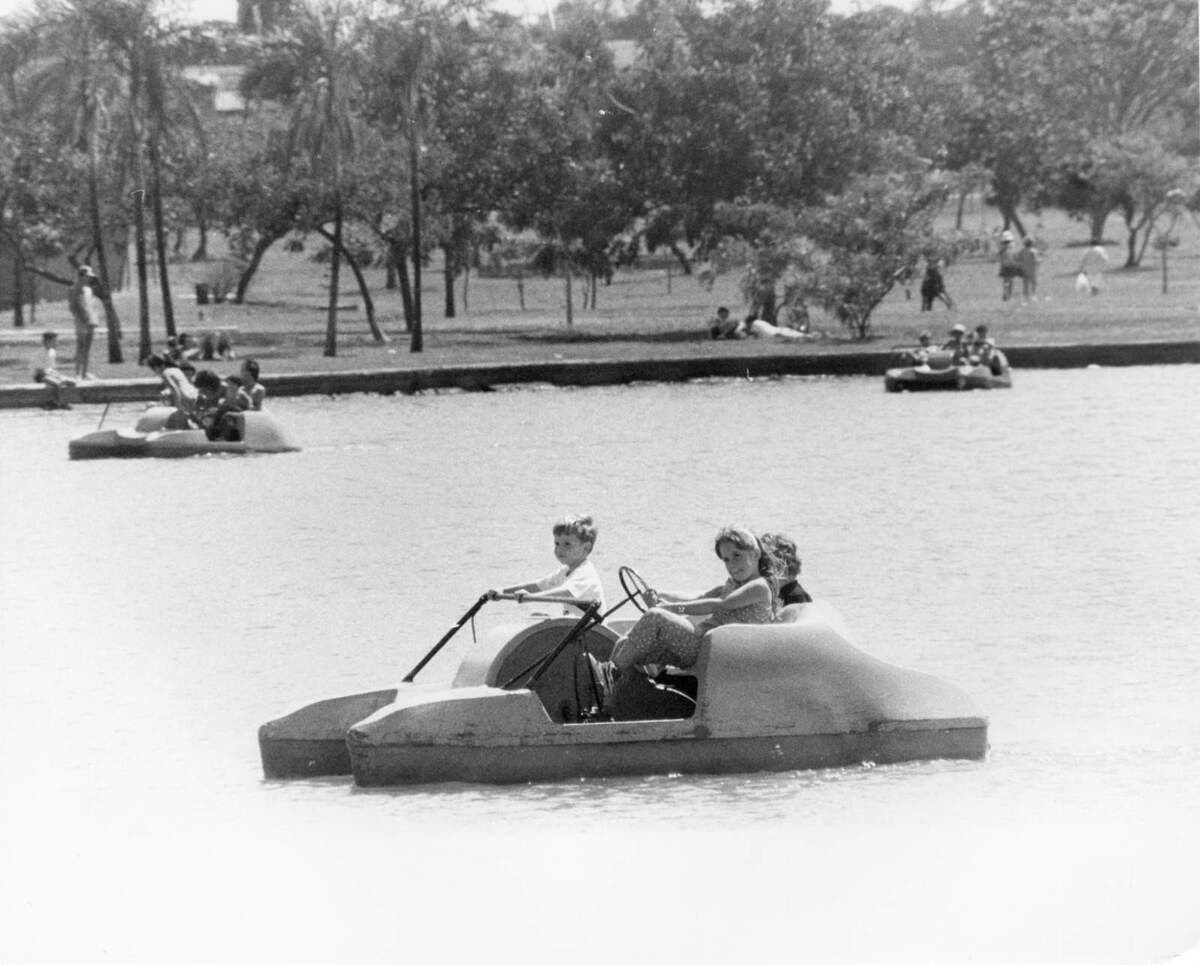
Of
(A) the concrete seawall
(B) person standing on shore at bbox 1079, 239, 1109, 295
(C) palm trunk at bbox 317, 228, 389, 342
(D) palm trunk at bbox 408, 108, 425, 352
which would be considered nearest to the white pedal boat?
(A) the concrete seawall

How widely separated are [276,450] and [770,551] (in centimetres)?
936

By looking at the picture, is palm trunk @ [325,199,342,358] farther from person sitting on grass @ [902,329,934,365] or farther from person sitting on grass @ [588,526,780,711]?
person sitting on grass @ [588,526,780,711]

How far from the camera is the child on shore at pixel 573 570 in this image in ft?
21.9

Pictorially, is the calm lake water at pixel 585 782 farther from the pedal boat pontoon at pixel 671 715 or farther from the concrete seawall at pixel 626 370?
the concrete seawall at pixel 626 370

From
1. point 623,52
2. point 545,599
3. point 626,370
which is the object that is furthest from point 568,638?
point 623,52

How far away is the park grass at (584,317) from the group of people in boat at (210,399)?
4659 millimetres

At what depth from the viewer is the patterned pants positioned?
6.52 metres

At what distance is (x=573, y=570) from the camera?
6.76 m

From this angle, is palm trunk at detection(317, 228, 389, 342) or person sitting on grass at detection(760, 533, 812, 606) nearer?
person sitting on grass at detection(760, 533, 812, 606)

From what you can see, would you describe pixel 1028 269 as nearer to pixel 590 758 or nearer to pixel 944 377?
pixel 944 377

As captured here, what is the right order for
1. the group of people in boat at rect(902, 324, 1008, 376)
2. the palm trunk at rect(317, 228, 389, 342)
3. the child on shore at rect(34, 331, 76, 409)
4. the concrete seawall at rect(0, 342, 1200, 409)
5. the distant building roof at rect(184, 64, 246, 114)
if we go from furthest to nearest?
the palm trunk at rect(317, 228, 389, 342) < the distant building roof at rect(184, 64, 246, 114) < the concrete seawall at rect(0, 342, 1200, 409) < the group of people in boat at rect(902, 324, 1008, 376) < the child on shore at rect(34, 331, 76, 409)

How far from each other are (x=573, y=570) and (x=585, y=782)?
0.58 metres

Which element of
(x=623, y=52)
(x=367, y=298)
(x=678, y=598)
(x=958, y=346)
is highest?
(x=623, y=52)

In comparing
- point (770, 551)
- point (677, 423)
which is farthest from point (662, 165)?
point (770, 551)
